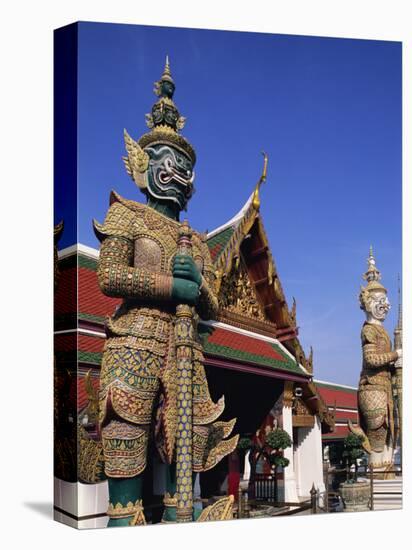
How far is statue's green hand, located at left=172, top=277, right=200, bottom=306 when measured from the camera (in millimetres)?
9164

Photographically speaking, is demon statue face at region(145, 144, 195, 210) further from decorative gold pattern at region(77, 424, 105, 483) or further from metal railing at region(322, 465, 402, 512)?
metal railing at region(322, 465, 402, 512)

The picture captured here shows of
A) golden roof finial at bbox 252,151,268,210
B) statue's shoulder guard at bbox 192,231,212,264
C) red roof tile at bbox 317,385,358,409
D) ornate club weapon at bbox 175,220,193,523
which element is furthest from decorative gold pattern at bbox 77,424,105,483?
red roof tile at bbox 317,385,358,409

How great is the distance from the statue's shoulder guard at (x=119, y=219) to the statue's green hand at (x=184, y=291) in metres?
0.61

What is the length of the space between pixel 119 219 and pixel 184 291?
90 centimetres

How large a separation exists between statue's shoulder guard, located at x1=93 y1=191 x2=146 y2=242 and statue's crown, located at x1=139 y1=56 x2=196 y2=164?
597 mm

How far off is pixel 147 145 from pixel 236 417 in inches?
123

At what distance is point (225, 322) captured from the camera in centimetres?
1078

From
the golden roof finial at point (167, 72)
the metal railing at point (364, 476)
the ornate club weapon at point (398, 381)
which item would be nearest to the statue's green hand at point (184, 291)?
the golden roof finial at point (167, 72)

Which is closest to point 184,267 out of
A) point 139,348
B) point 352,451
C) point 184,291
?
point 184,291

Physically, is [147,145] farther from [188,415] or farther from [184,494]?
[184,494]


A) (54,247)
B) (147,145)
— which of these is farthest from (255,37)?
(54,247)

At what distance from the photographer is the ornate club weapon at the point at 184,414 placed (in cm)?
909

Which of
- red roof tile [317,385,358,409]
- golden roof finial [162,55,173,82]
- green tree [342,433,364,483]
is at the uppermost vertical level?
golden roof finial [162,55,173,82]

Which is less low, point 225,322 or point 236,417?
point 225,322
